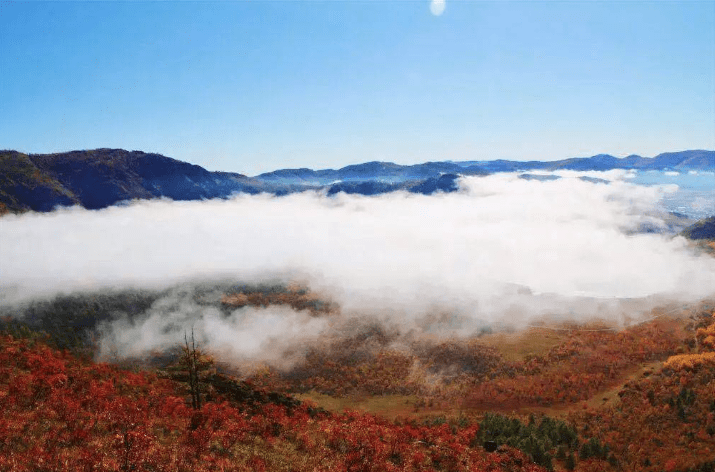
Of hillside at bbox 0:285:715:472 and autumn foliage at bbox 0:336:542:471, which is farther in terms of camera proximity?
hillside at bbox 0:285:715:472

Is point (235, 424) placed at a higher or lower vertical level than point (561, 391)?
higher

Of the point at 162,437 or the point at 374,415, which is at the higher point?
the point at 162,437

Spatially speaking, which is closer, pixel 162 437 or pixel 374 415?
pixel 162 437

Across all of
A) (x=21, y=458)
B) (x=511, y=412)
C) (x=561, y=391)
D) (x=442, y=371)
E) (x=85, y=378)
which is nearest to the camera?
(x=21, y=458)

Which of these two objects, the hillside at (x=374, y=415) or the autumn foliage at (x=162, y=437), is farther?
the hillside at (x=374, y=415)

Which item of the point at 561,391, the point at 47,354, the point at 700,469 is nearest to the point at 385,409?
the point at 561,391

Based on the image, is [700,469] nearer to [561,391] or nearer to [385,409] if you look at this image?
[561,391]

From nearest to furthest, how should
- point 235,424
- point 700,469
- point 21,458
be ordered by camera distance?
point 21,458 < point 235,424 < point 700,469

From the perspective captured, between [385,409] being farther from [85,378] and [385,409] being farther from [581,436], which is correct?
[85,378]

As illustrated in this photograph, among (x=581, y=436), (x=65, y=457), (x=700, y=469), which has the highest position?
(x=65, y=457)

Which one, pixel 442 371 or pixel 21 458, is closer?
pixel 21 458
